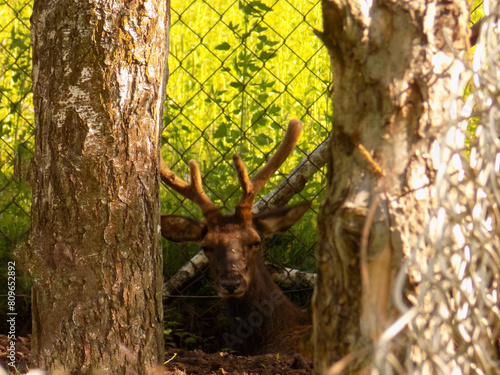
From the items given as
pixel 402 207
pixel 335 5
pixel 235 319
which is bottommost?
pixel 235 319

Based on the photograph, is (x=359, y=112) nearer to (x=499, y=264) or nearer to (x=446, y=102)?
(x=446, y=102)

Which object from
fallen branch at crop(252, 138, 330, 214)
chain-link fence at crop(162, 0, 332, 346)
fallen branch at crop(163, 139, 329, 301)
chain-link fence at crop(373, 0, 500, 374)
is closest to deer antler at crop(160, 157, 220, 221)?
chain-link fence at crop(162, 0, 332, 346)

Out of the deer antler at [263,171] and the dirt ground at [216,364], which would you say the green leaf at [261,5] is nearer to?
the deer antler at [263,171]

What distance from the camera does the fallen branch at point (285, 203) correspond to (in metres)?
4.91

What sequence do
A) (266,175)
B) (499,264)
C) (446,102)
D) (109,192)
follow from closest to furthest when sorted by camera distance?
(499,264), (446,102), (109,192), (266,175)

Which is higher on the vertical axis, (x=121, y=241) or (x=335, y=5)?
(x=335, y=5)

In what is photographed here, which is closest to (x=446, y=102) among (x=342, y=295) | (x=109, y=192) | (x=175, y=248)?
(x=342, y=295)

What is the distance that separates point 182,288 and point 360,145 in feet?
10.6

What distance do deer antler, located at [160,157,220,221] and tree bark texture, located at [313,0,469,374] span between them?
2558 mm

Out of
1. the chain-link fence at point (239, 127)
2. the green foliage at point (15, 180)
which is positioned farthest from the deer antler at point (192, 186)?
the green foliage at point (15, 180)

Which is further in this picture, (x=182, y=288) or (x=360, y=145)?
(x=182, y=288)

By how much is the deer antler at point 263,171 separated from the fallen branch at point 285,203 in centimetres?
30

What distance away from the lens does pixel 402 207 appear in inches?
74.7

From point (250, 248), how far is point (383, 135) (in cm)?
288
